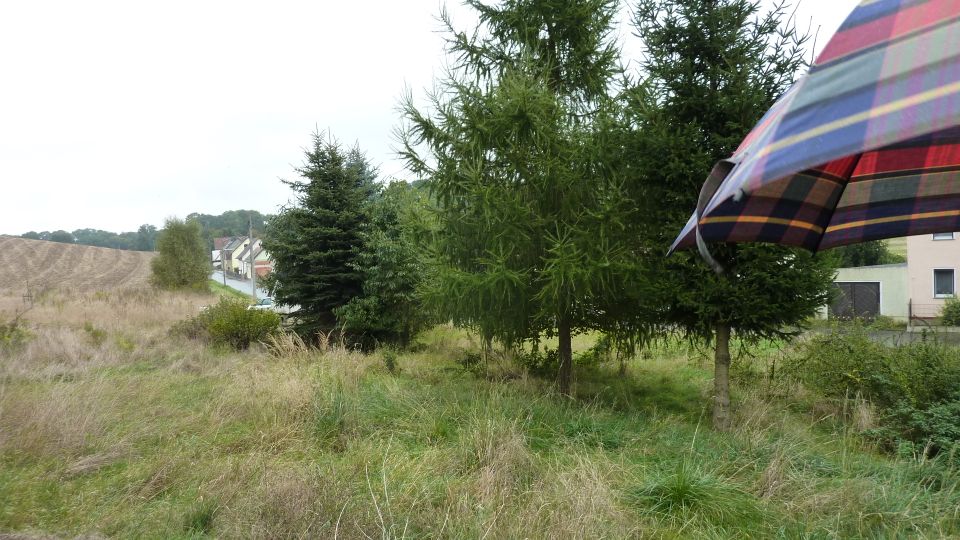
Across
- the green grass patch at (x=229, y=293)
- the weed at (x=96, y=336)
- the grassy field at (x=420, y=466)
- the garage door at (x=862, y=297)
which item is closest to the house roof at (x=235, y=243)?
the green grass patch at (x=229, y=293)

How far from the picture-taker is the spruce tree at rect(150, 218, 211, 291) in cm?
3034

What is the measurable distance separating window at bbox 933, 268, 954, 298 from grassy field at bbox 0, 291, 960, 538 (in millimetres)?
21968

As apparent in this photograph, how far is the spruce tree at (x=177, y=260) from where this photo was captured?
1195 inches

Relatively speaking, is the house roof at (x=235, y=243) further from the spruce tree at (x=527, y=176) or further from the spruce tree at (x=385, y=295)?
the spruce tree at (x=527, y=176)

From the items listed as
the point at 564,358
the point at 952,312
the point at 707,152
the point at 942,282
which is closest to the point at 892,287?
the point at 942,282

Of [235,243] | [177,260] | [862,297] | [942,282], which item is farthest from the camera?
[235,243]

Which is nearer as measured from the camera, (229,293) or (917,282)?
(917,282)

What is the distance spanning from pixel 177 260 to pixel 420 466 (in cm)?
3091

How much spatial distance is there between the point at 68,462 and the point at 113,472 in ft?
1.37

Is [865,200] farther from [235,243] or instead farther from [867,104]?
[235,243]

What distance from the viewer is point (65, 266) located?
3744cm

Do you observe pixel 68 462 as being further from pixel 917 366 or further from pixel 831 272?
pixel 917 366

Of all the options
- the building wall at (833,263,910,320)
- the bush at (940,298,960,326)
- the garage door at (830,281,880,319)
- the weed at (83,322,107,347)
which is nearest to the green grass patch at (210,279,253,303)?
the weed at (83,322,107,347)

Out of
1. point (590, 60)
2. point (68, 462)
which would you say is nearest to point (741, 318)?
point (590, 60)
